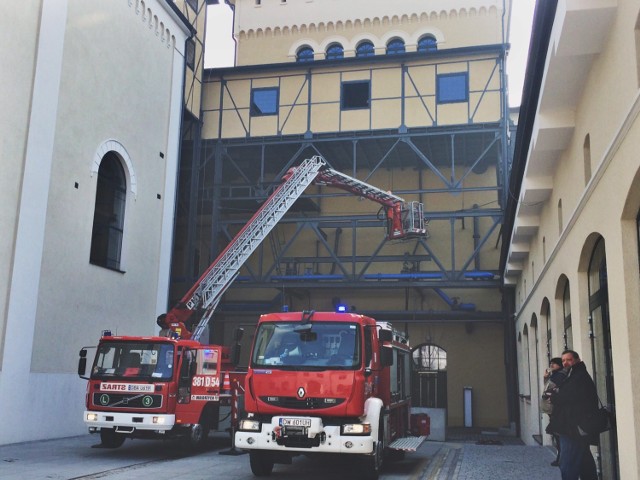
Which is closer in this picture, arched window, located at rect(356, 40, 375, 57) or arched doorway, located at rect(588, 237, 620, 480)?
arched doorway, located at rect(588, 237, 620, 480)

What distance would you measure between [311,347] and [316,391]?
2.47ft

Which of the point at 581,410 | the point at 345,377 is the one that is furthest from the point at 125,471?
the point at 581,410

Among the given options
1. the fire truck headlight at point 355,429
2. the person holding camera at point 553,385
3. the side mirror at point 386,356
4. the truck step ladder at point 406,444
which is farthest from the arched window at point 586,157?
the truck step ladder at point 406,444

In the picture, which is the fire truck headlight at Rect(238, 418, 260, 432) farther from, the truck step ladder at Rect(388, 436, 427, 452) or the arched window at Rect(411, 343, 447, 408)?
the arched window at Rect(411, 343, 447, 408)

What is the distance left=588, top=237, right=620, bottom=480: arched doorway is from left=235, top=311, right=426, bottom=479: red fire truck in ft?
10.5

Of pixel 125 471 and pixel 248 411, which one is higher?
pixel 248 411

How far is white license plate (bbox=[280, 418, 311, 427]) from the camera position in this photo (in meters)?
10.3

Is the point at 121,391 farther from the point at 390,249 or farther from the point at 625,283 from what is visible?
the point at 390,249

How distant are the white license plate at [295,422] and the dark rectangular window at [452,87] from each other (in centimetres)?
1799

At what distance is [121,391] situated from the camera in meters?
13.5

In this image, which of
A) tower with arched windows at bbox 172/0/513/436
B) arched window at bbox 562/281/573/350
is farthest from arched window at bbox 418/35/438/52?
arched window at bbox 562/281/573/350

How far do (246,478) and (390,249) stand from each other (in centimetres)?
1810

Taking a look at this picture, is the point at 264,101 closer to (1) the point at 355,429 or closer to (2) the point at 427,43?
(2) the point at 427,43

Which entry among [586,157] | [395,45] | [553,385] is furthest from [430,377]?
[586,157]
